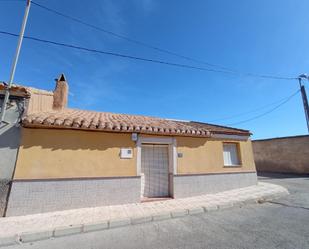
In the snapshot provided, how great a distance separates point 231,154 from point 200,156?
2610 mm

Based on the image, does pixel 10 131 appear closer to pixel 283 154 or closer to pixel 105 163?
pixel 105 163

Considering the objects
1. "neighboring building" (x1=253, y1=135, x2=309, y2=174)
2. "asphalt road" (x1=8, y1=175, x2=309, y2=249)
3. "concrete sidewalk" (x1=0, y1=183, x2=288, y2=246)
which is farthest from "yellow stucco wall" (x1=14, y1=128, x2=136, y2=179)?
"neighboring building" (x1=253, y1=135, x2=309, y2=174)

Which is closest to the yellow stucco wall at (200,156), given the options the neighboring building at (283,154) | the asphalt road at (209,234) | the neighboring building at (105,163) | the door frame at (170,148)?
the neighboring building at (105,163)

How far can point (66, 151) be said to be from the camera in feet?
21.5

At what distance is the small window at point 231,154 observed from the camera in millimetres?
10022

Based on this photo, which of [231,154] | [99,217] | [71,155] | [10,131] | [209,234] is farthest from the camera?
[231,154]

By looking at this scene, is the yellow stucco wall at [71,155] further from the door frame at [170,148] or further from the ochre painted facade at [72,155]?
the door frame at [170,148]

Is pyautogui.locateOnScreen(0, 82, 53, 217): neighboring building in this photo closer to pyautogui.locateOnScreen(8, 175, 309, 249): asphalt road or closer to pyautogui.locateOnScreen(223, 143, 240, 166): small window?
pyautogui.locateOnScreen(8, 175, 309, 249): asphalt road

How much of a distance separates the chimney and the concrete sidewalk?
535 cm

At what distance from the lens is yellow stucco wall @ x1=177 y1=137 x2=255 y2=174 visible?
8.44m

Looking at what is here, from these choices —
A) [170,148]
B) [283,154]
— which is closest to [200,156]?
[170,148]

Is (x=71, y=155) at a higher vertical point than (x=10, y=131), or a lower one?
lower

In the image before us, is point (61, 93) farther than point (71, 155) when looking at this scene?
Yes

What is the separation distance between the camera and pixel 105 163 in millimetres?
6945
